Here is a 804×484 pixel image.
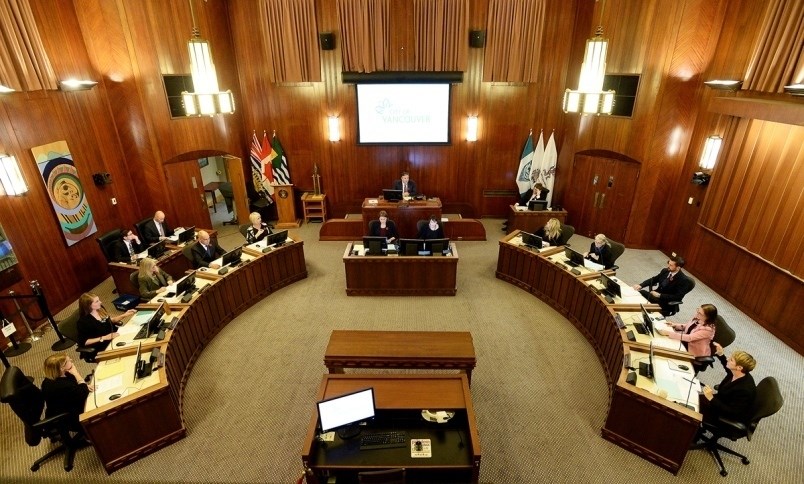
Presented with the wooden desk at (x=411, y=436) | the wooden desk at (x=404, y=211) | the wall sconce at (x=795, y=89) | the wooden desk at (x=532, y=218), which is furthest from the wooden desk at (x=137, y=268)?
the wall sconce at (x=795, y=89)

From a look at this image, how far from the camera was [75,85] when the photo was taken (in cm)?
727

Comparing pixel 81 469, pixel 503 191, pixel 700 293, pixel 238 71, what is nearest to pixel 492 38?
pixel 503 191

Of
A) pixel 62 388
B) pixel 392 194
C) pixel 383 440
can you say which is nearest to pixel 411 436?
pixel 383 440

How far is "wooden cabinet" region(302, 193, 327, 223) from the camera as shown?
11039mm

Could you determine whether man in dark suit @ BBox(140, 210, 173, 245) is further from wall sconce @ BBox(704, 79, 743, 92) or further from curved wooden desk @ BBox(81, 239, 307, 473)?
wall sconce @ BBox(704, 79, 743, 92)

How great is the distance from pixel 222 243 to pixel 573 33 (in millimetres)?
10093

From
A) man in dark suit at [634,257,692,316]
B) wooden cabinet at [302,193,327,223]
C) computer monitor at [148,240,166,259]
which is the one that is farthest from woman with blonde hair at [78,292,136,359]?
man in dark suit at [634,257,692,316]

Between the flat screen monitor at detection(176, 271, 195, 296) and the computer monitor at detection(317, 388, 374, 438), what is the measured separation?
359 cm

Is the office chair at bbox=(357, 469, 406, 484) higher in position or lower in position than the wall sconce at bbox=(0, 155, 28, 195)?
lower

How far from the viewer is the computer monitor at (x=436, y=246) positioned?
7.68 metres

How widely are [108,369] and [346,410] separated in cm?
308

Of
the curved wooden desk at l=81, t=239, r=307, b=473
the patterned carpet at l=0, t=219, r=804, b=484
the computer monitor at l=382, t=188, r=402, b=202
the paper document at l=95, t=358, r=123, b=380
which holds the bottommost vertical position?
the patterned carpet at l=0, t=219, r=804, b=484

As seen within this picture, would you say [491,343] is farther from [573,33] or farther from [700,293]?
[573,33]

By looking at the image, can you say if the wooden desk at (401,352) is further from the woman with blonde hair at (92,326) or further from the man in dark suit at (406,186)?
the man in dark suit at (406,186)
